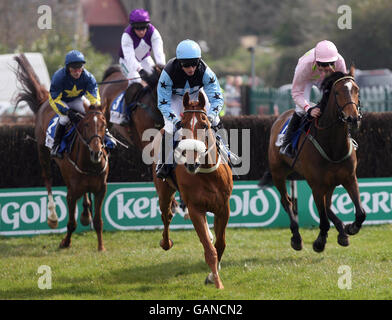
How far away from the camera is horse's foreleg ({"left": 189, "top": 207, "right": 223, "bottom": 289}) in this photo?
259 inches

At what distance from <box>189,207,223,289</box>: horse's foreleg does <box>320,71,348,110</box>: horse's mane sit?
6.42 feet

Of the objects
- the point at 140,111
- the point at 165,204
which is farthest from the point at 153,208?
the point at 165,204

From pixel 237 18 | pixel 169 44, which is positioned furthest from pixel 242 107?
pixel 237 18

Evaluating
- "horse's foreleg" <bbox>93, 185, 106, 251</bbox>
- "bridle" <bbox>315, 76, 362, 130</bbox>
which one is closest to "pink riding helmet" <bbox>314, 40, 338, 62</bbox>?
"bridle" <bbox>315, 76, 362, 130</bbox>

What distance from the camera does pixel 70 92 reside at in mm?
9617

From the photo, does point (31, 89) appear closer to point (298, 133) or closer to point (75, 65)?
point (75, 65)

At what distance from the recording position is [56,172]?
1123cm

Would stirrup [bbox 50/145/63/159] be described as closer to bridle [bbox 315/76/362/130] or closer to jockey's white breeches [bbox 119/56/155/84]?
jockey's white breeches [bbox 119/56/155/84]

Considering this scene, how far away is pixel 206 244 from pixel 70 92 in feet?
12.7

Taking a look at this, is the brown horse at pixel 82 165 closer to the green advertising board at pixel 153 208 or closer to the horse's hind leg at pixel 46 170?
the horse's hind leg at pixel 46 170

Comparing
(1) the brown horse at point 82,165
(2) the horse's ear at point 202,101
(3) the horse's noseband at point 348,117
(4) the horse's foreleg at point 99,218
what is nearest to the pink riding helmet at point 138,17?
(1) the brown horse at point 82,165

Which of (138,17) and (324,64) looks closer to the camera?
(324,64)

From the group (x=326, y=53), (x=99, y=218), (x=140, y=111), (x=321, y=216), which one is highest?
(x=326, y=53)

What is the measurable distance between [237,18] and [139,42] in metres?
49.5
